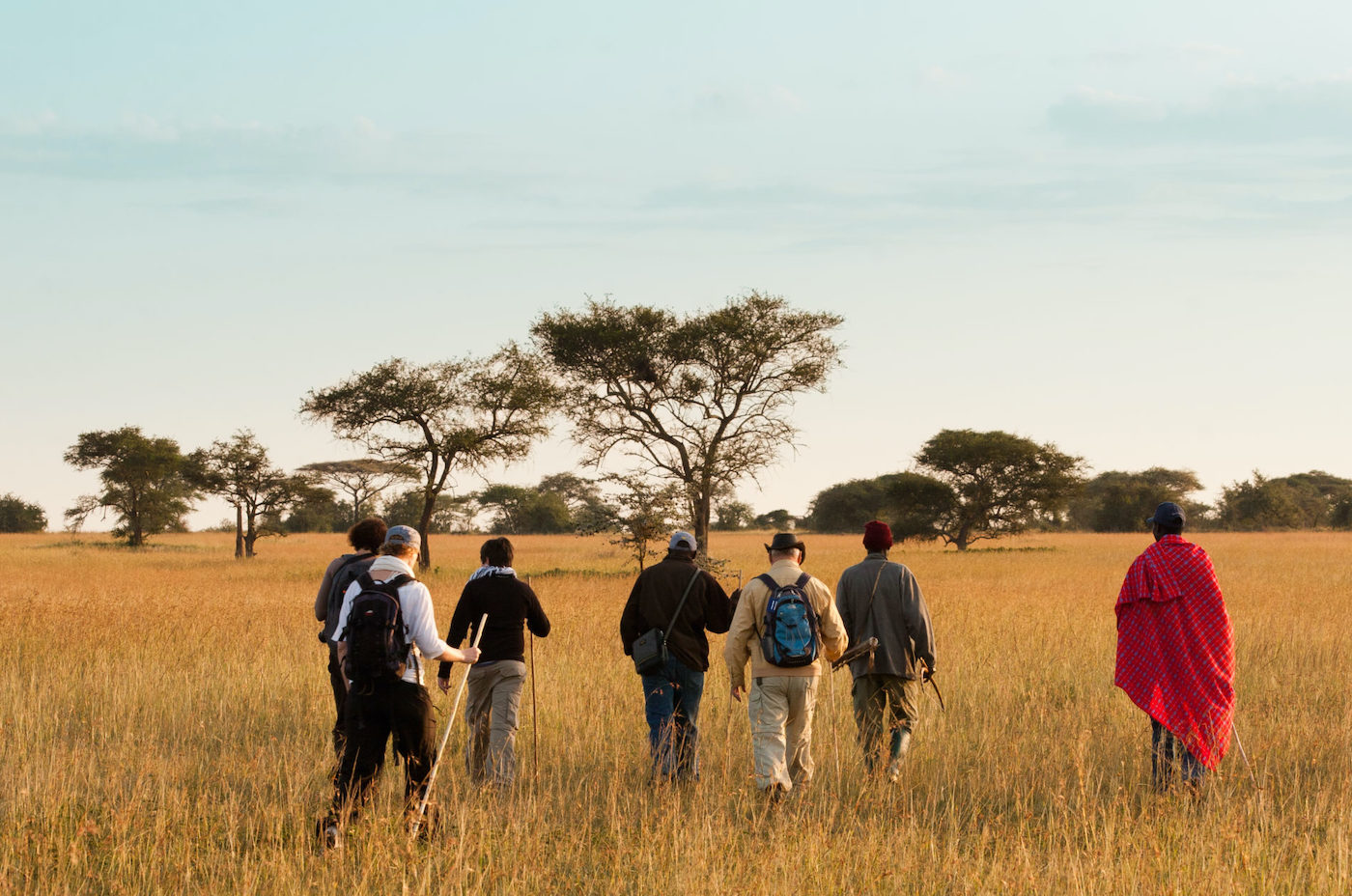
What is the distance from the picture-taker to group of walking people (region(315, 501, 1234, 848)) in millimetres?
6691

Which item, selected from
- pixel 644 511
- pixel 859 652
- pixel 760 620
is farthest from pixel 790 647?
pixel 644 511

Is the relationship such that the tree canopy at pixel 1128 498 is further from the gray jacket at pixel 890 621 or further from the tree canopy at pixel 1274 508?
the gray jacket at pixel 890 621

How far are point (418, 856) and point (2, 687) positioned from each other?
7121mm

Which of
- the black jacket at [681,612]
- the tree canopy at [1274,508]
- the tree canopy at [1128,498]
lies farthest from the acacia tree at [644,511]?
the tree canopy at [1274,508]

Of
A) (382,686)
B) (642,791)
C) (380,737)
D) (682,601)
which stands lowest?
(642,791)

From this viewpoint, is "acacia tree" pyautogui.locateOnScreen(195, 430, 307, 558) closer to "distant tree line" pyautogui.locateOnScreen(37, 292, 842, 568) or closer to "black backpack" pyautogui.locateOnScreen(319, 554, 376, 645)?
"distant tree line" pyautogui.locateOnScreen(37, 292, 842, 568)

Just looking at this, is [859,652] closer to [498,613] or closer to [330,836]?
[498,613]

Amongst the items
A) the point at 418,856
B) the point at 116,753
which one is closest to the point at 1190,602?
the point at 418,856

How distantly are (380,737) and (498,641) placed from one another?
1252 millimetres

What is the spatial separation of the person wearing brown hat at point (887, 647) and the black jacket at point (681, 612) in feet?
2.71

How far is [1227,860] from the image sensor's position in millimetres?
5520

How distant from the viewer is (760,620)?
6863mm

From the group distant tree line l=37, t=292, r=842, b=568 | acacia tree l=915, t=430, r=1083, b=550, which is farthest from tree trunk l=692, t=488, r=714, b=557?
acacia tree l=915, t=430, r=1083, b=550

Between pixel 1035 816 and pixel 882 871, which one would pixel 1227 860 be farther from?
pixel 882 871
